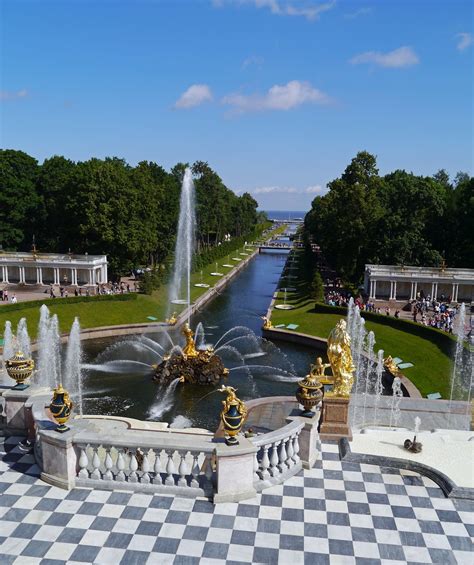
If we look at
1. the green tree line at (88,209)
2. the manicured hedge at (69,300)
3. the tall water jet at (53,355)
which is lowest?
the tall water jet at (53,355)

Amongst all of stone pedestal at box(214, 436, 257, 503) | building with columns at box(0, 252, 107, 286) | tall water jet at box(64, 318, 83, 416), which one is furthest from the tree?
stone pedestal at box(214, 436, 257, 503)

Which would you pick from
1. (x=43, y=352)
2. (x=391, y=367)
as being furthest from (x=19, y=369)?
(x=391, y=367)

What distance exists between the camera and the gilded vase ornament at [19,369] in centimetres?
1441

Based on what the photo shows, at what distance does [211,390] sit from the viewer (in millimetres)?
29250

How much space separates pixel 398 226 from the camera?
5744cm

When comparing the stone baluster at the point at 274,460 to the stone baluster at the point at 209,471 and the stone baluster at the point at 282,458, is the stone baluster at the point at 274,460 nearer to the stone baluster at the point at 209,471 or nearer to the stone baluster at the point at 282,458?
the stone baluster at the point at 282,458

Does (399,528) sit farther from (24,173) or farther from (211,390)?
(24,173)

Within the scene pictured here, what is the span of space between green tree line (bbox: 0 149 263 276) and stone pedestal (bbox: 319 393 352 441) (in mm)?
46867

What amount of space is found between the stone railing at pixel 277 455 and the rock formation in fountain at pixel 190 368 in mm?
17778

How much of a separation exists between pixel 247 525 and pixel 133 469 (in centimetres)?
277

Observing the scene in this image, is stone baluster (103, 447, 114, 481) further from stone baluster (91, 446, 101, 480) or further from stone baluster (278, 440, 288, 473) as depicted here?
stone baluster (278, 440, 288, 473)

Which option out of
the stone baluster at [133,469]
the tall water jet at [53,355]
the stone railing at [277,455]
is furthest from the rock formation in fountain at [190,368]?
the stone baluster at [133,469]

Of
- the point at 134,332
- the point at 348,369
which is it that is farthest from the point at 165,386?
the point at 348,369

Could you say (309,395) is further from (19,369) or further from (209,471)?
(19,369)
